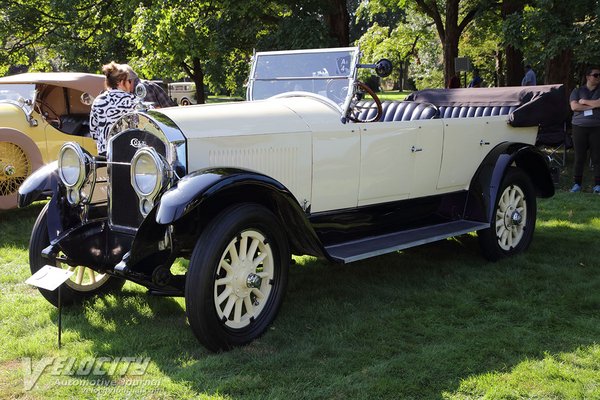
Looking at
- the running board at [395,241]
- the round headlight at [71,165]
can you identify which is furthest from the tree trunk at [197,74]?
the round headlight at [71,165]

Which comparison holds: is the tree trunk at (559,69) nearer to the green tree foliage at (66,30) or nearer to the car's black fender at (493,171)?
the car's black fender at (493,171)

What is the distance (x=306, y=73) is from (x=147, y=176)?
1922 millimetres

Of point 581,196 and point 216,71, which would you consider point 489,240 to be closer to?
point 581,196

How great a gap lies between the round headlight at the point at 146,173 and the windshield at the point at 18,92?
16.7ft

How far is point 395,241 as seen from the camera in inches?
185

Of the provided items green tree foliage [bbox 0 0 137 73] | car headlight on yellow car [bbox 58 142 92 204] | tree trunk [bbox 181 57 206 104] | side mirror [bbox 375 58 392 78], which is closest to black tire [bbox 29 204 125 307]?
car headlight on yellow car [bbox 58 142 92 204]

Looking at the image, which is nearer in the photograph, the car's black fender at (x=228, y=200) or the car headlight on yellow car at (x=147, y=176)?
the car's black fender at (x=228, y=200)

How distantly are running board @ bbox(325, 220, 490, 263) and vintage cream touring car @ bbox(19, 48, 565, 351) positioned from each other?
0.06ft

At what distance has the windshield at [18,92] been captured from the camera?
26.3ft

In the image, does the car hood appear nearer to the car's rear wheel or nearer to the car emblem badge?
the car emblem badge

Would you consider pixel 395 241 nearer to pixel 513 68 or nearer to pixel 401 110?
pixel 401 110

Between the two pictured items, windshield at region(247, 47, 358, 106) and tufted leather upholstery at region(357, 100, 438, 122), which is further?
tufted leather upholstery at region(357, 100, 438, 122)

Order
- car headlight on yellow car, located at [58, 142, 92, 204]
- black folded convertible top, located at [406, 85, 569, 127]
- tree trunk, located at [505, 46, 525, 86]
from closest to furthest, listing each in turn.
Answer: car headlight on yellow car, located at [58, 142, 92, 204] → black folded convertible top, located at [406, 85, 569, 127] → tree trunk, located at [505, 46, 525, 86]

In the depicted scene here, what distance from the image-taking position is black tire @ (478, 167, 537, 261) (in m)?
5.45
